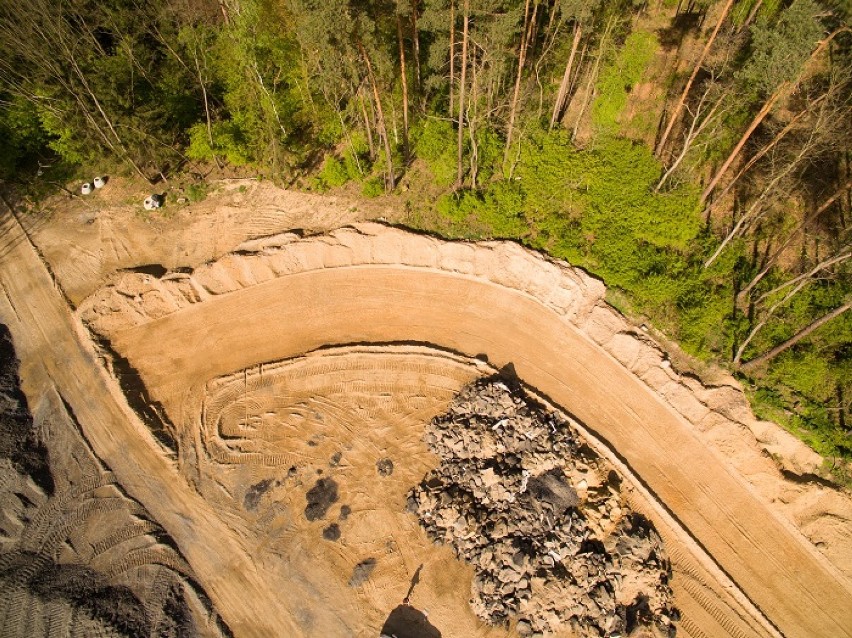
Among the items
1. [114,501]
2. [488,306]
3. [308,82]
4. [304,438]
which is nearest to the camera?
[114,501]

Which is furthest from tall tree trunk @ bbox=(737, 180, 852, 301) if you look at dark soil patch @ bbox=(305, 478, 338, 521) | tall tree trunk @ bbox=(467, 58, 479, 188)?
dark soil patch @ bbox=(305, 478, 338, 521)

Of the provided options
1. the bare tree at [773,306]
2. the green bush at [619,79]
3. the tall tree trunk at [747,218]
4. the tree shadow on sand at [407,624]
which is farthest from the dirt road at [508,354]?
the green bush at [619,79]

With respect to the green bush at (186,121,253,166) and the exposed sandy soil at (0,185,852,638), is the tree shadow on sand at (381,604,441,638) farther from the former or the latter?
the green bush at (186,121,253,166)

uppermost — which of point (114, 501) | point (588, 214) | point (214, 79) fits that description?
point (214, 79)

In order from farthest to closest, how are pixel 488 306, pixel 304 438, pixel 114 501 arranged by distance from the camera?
pixel 488 306 → pixel 304 438 → pixel 114 501

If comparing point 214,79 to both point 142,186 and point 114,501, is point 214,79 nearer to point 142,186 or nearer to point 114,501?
point 142,186

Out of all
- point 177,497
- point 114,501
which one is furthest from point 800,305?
point 114,501

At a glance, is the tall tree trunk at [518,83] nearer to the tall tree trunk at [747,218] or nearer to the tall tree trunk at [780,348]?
the tall tree trunk at [747,218]
